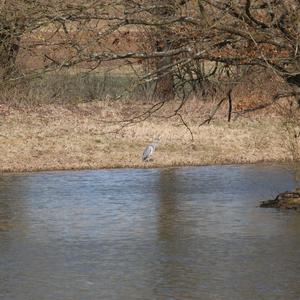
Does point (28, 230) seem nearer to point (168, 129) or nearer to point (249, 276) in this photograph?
point (249, 276)

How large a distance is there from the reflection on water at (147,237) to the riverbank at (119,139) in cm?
181

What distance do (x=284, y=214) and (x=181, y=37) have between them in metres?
2.82

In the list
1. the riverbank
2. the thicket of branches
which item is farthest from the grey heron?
the thicket of branches

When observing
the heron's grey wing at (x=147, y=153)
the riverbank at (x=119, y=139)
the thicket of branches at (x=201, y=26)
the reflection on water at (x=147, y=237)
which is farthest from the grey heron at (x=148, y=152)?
the thicket of branches at (x=201, y=26)

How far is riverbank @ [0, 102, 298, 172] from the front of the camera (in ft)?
73.6

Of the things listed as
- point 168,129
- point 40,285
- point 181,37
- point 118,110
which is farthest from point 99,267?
point 118,110

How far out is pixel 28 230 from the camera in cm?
1445

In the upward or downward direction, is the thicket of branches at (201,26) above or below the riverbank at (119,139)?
above

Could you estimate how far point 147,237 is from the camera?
45.2 feet

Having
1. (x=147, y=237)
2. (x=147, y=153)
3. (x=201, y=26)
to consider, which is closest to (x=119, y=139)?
(x=147, y=153)

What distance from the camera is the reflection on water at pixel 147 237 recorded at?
10.8 m

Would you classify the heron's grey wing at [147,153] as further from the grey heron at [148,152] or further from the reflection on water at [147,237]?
the reflection on water at [147,237]

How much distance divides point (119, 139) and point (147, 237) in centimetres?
1100

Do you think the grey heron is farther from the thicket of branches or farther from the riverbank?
the thicket of branches
